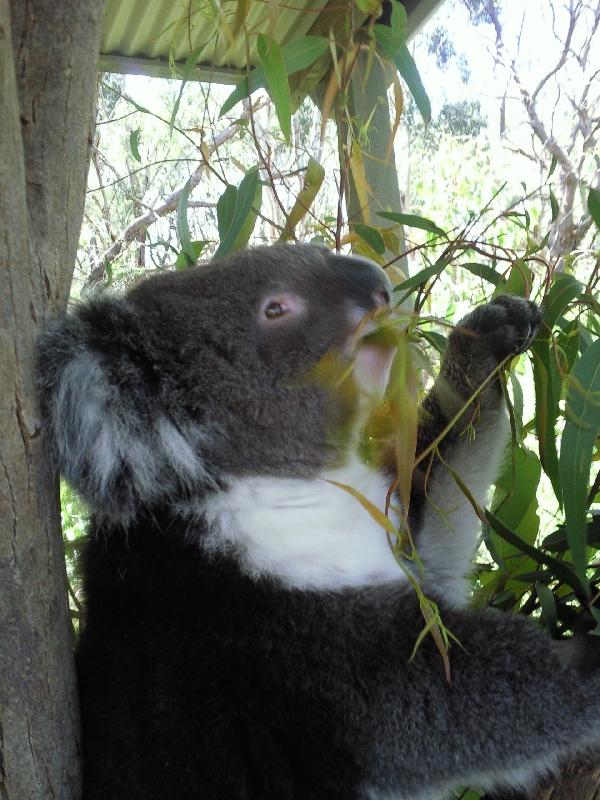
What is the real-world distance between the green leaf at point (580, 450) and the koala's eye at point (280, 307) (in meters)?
0.57

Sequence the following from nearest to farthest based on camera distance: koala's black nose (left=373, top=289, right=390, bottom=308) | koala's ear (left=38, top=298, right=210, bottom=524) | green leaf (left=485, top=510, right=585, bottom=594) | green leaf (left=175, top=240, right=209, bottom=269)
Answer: koala's ear (left=38, top=298, right=210, bottom=524)
green leaf (left=485, top=510, right=585, bottom=594)
koala's black nose (left=373, top=289, right=390, bottom=308)
green leaf (left=175, top=240, right=209, bottom=269)

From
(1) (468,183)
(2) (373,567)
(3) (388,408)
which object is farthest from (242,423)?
(1) (468,183)

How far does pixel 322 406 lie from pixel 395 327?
11.6 inches

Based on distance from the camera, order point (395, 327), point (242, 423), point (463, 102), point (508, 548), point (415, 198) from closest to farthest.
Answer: point (395, 327) → point (242, 423) → point (508, 548) → point (463, 102) → point (415, 198)

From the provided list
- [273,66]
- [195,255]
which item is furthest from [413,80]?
[195,255]

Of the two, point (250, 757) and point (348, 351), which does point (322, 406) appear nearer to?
point (348, 351)

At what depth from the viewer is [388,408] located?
1.47 metres

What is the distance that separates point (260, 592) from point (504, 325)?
727 mm

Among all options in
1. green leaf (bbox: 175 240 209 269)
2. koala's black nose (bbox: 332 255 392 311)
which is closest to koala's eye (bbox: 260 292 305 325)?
koala's black nose (bbox: 332 255 392 311)

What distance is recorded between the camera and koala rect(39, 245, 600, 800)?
1375mm

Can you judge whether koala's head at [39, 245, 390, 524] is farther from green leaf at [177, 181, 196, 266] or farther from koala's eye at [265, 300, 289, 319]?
green leaf at [177, 181, 196, 266]

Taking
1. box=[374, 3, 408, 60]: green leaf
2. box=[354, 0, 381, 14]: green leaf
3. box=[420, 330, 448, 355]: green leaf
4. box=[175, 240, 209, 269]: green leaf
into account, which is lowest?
box=[420, 330, 448, 355]: green leaf

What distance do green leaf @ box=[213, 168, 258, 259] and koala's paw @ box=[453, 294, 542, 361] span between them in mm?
573

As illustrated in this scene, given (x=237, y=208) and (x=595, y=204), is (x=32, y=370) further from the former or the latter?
(x=595, y=204)
